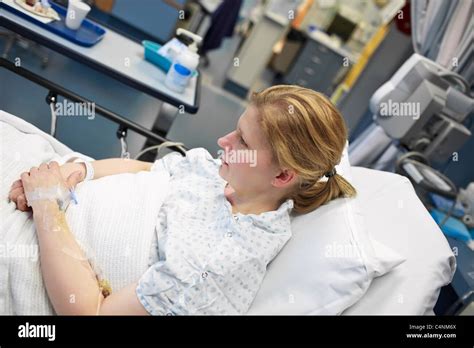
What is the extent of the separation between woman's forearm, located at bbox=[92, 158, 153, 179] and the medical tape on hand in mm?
170

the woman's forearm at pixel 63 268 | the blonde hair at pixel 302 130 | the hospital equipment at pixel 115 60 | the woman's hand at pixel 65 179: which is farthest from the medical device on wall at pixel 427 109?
the woman's forearm at pixel 63 268

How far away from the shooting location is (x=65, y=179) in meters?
1.15

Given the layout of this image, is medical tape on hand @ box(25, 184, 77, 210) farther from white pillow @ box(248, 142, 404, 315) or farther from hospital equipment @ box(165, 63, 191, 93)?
hospital equipment @ box(165, 63, 191, 93)

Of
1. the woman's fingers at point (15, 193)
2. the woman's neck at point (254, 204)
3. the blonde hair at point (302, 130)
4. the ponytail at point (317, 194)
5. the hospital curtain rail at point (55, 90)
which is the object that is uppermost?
the blonde hair at point (302, 130)

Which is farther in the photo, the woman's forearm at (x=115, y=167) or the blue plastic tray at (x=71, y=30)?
the blue plastic tray at (x=71, y=30)

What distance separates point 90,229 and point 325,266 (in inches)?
23.1

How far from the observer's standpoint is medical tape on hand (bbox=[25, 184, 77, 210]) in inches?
40.4

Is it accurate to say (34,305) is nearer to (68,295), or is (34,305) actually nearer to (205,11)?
(68,295)

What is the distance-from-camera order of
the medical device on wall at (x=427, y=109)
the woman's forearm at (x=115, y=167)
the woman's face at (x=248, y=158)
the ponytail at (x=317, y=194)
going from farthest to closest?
1. the medical device on wall at (x=427, y=109)
2. the woman's forearm at (x=115, y=167)
3. the ponytail at (x=317, y=194)
4. the woman's face at (x=248, y=158)

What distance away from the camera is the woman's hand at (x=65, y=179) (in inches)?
41.1

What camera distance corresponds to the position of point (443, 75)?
230 cm

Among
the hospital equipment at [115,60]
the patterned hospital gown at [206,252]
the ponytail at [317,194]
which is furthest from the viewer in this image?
the hospital equipment at [115,60]

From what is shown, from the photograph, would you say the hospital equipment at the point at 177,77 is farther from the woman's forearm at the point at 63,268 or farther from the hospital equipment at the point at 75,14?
the woman's forearm at the point at 63,268

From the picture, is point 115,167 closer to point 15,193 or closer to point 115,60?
point 15,193
